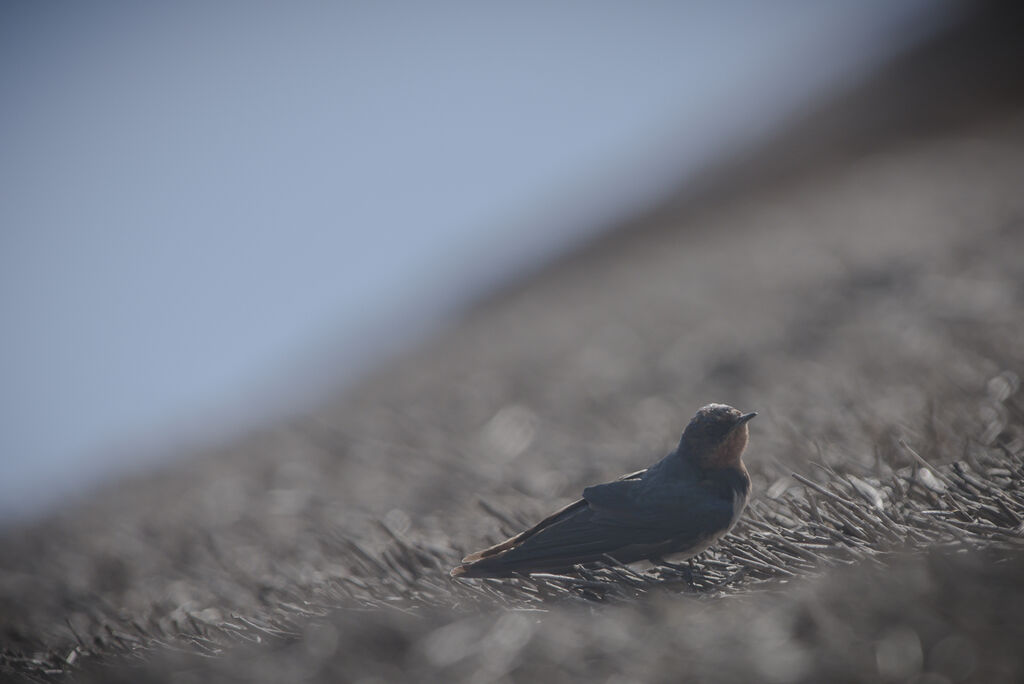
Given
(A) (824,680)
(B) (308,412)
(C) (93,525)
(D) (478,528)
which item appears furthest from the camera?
(B) (308,412)

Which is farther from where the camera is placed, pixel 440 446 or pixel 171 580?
pixel 440 446

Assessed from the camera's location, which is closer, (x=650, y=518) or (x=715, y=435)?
(x=650, y=518)

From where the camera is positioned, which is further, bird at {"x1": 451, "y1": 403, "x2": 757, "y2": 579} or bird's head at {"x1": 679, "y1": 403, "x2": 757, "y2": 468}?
bird's head at {"x1": 679, "y1": 403, "x2": 757, "y2": 468}

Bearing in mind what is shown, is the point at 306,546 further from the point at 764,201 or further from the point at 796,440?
the point at 764,201

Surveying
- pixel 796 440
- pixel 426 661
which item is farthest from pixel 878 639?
pixel 796 440

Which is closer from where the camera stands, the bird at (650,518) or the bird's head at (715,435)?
the bird at (650,518)
